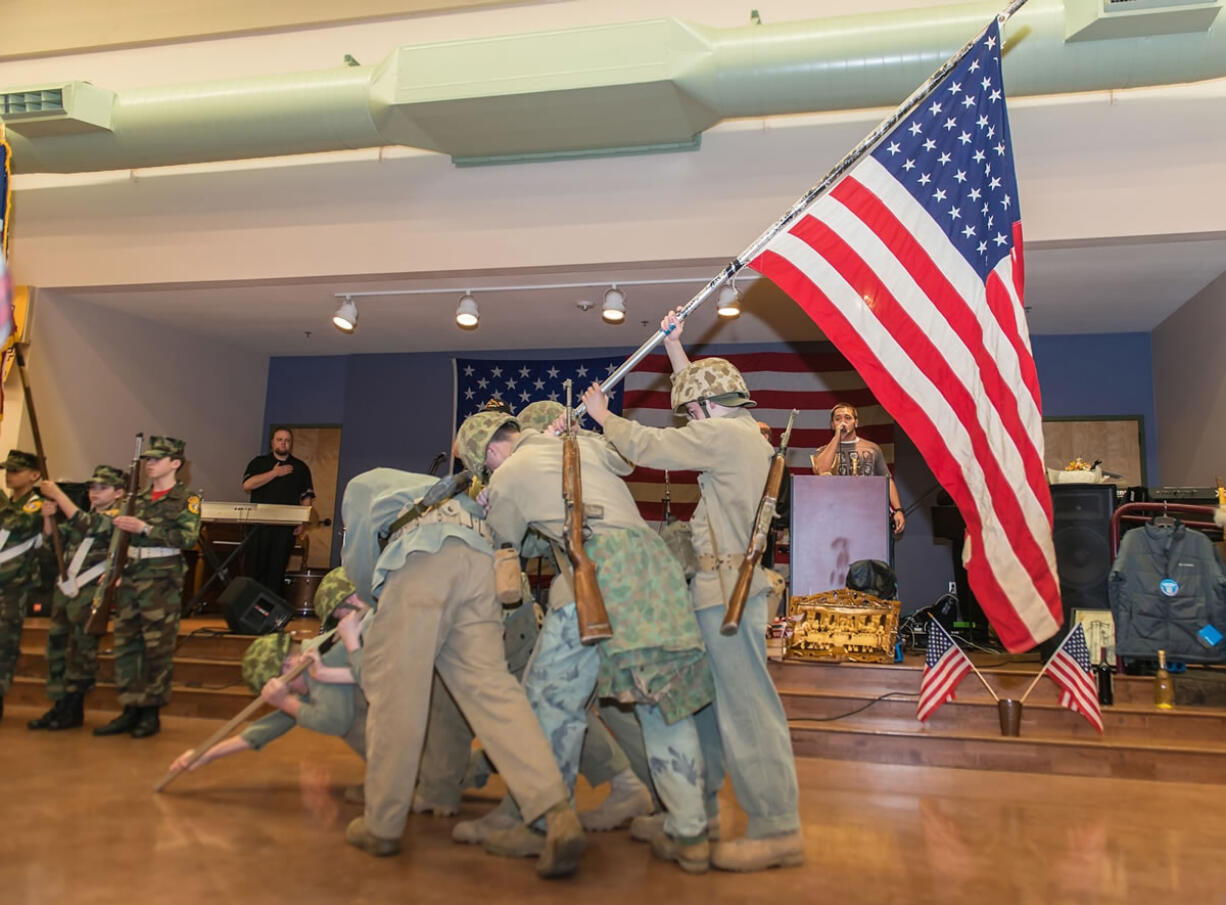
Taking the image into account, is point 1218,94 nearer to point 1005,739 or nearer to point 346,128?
point 1005,739

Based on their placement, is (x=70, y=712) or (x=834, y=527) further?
(x=834, y=527)

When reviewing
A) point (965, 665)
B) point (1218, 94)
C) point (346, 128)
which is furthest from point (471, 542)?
point (1218, 94)

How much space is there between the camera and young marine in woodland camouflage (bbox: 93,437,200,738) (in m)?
5.01

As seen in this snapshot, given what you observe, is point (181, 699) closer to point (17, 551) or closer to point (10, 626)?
point (10, 626)

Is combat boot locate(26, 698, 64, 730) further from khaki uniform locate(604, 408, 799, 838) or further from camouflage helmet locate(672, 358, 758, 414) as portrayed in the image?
camouflage helmet locate(672, 358, 758, 414)

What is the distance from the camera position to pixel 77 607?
537 cm

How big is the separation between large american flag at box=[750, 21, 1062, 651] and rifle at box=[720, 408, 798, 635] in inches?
17.9

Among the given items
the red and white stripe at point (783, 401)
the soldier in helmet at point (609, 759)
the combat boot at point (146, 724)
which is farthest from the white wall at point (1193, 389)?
the combat boot at point (146, 724)

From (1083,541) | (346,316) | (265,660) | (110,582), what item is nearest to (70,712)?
(110,582)

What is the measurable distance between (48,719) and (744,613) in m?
4.34

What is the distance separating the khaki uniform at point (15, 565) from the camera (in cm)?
521

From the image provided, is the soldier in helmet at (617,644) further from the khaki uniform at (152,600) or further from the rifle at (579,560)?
the khaki uniform at (152,600)

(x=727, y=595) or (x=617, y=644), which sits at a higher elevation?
(x=727, y=595)

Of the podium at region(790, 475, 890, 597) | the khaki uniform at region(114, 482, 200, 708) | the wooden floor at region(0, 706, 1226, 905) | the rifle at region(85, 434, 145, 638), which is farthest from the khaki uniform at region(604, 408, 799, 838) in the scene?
→ the rifle at region(85, 434, 145, 638)
